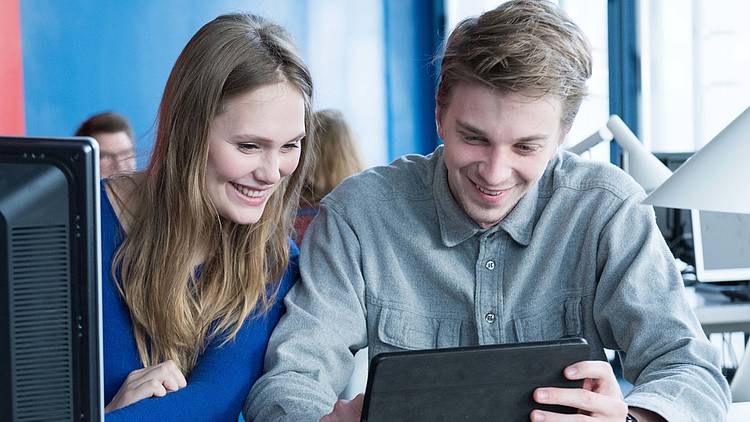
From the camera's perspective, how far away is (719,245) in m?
3.31

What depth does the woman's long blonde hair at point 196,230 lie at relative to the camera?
61.1 inches

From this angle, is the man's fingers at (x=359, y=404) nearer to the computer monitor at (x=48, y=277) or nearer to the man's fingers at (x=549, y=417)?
the man's fingers at (x=549, y=417)

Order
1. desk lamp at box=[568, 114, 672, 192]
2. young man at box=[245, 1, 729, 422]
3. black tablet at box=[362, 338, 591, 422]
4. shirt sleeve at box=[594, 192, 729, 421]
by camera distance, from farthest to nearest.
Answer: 1. desk lamp at box=[568, 114, 672, 192]
2. young man at box=[245, 1, 729, 422]
3. shirt sleeve at box=[594, 192, 729, 421]
4. black tablet at box=[362, 338, 591, 422]

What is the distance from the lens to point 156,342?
60.9 inches

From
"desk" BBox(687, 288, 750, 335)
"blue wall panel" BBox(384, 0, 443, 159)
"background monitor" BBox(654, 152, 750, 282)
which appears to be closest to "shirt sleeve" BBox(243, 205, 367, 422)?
"desk" BBox(687, 288, 750, 335)

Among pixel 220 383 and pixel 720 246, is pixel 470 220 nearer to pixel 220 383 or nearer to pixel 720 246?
pixel 220 383

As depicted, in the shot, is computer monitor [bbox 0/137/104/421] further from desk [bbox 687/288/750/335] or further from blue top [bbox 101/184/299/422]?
desk [bbox 687/288/750/335]

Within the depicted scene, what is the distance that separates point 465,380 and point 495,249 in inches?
20.7

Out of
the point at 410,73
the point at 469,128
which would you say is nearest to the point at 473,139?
the point at 469,128

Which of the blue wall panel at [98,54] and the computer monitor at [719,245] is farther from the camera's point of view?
the blue wall panel at [98,54]

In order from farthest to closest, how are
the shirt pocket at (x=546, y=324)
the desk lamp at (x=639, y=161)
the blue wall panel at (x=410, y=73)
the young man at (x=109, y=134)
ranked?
the blue wall panel at (x=410, y=73) → the young man at (x=109, y=134) → the desk lamp at (x=639, y=161) → the shirt pocket at (x=546, y=324)

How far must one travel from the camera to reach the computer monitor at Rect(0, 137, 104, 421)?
0.89 metres

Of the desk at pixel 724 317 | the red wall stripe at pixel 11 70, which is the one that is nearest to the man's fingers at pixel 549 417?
the desk at pixel 724 317

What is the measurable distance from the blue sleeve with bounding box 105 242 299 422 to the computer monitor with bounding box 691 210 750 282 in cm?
202
